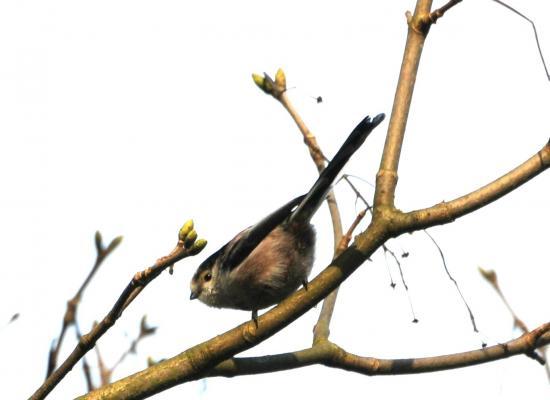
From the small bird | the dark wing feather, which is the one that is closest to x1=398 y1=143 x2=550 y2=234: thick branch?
the small bird

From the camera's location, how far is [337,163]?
15.8ft

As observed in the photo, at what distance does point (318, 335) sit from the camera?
4332 mm

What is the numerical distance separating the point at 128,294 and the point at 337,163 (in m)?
1.86

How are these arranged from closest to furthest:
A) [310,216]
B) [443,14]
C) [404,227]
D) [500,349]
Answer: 1. [404,227]
2. [500,349]
3. [443,14]
4. [310,216]

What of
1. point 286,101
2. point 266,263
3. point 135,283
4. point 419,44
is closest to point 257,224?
point 266,263

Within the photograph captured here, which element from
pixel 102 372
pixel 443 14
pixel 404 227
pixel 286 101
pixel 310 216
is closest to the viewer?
pixel 404 227

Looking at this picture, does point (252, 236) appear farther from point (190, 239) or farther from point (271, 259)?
point (190, 239)

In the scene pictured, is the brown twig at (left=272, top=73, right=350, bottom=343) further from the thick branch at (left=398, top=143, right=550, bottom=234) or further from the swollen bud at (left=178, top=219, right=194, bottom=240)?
the swollen bud at (left=178, top=219, right=194, bottom=240)

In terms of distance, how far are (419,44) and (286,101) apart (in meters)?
1.34

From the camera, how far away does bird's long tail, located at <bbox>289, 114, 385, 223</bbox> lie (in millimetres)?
4641

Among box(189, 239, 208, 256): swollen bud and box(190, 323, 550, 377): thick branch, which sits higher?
box(189, 239, 208, 256): swollen bud

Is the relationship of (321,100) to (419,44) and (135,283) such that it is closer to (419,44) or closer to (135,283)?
(419,44)

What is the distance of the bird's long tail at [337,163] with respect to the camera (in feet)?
15.2

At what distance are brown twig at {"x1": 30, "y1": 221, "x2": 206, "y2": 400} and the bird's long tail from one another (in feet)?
5.09
